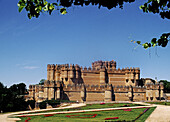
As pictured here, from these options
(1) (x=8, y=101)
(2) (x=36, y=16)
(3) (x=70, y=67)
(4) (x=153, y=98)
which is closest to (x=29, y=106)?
(1) (x=8, y=101)

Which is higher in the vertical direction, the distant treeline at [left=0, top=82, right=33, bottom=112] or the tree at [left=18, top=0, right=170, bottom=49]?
the tree at [left=18, top=0, right=170, bottom=49]

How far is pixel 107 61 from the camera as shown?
91.6 meters

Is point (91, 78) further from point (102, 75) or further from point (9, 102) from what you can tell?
point (9, 102)

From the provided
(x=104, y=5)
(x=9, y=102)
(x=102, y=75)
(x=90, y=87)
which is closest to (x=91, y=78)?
(x=102, y=75)

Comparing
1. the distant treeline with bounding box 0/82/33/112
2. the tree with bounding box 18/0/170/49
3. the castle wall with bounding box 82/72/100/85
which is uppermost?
the tree with bounding box 18/0/170/49

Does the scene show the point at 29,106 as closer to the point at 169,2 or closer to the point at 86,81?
the point at 86,81

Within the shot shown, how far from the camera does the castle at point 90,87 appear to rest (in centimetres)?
6253

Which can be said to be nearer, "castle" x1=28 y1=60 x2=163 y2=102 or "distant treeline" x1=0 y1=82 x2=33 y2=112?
"distant treeline" x1=0 y1=82 x2=33 y2=112

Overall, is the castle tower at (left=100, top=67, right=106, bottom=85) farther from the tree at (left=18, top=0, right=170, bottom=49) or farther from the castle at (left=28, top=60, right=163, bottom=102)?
the tree at (left=18, top=0, right=170, bottom=49)

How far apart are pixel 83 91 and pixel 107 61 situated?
3185 centimetres

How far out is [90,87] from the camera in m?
64.5

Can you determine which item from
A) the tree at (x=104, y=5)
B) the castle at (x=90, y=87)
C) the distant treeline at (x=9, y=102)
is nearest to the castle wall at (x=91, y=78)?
the castle at (x=90, y=87)

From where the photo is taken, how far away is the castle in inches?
2462

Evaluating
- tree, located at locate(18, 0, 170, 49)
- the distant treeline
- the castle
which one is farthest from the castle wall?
tree, located at locate(18, 0, 170, 49)
